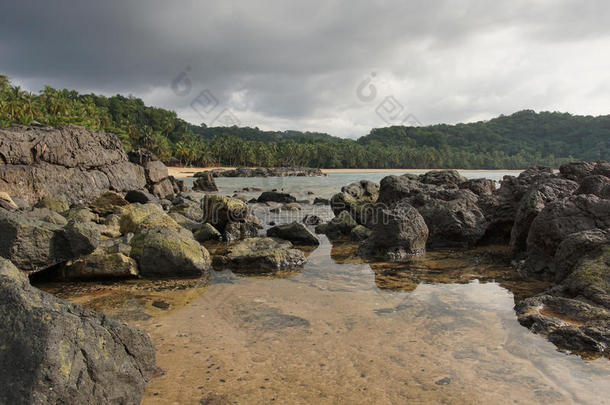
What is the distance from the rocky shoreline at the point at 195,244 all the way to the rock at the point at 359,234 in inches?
2.4

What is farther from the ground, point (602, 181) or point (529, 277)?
point (602, 181)

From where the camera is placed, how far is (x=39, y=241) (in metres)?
7.83

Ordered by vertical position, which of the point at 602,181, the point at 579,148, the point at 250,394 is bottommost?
the point at 250,394

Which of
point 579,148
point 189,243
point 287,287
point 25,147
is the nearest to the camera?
point 287,287

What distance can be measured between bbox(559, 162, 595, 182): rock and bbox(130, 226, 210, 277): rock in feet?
43.5

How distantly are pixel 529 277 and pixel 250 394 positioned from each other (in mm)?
7600

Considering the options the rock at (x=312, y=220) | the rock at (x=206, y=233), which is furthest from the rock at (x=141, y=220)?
the rock at (x=312, y=220)

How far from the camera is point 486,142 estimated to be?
15925 cm

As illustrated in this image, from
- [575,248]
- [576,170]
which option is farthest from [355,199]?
[575,248]

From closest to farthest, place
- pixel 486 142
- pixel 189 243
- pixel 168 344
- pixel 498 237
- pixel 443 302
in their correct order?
pixel 168 344, pixel 443 302, pixel 189 243, pixel 498 237, pixel 486 142

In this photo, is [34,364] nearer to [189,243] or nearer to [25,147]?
[189,243]

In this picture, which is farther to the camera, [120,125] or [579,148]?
[579,148]

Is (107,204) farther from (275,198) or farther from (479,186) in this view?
(479,186)

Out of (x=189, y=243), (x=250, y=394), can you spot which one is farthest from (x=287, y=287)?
(x=250, y=394)
